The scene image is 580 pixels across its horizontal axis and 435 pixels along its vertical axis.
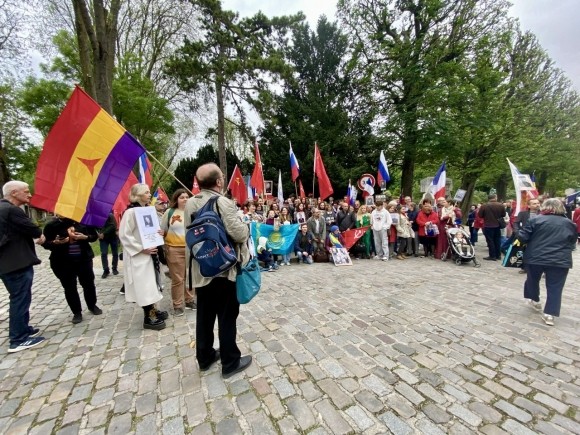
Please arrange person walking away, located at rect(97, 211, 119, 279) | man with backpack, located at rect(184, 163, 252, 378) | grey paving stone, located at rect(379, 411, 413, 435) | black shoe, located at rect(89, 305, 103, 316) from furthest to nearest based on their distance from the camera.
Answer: person walking away, located at rect(97, 211, 119, 279) < black shoe, located at rect(89, 305, 103, 316) < man with backpack, located at rect(184, 163, 252, 378) < grey paving stone, located at rect(379, 411, 413, 435)

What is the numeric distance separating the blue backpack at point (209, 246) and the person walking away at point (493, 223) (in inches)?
349

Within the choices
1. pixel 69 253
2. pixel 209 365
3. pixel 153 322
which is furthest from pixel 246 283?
pixel 69 253

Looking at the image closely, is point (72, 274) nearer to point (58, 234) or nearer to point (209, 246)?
point (58, 234)

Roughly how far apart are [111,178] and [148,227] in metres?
0.90

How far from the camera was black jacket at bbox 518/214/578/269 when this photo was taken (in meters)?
4.04

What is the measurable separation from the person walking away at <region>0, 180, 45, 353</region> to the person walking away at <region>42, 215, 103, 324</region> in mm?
437

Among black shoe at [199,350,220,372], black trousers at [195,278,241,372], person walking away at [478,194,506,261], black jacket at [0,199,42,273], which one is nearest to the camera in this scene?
Result: black trousers at [195,278,241,372]

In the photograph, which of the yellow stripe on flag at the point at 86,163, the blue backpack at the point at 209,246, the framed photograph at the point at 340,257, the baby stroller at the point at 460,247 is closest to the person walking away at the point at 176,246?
the yellow stripe on flag at the point at 86,163

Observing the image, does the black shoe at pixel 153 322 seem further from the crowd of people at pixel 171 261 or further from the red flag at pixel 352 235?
the red flag at pixel 352 235

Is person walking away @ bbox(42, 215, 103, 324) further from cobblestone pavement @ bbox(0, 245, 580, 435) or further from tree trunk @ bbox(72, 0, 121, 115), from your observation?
tree trunk @ bbox(72, 0, 121, 115)

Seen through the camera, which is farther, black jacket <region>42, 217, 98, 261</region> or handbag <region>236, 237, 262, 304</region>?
black jacket <region>42, 217, 98, 261</region>

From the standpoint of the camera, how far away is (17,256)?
3.45 metres

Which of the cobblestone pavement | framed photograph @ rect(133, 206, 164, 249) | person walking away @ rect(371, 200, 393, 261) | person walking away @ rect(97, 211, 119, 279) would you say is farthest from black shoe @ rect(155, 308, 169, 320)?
person walking away @ rect(371, 200, 393, 261)

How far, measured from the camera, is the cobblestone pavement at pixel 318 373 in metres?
2.23
